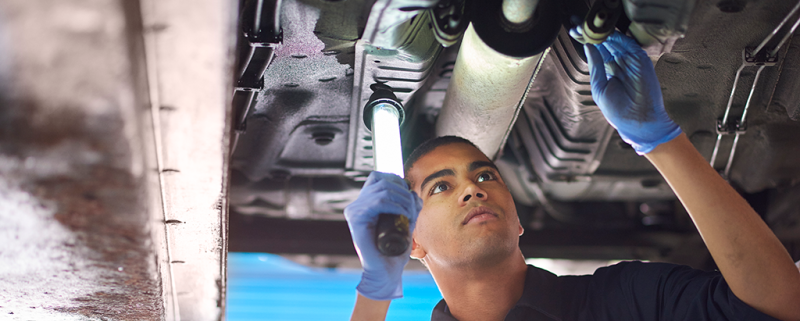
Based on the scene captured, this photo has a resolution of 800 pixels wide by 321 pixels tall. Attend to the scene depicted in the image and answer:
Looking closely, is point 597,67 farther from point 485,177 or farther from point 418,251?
point 418,251

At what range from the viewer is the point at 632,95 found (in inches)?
51.3

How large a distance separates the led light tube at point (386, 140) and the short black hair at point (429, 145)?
33 centimetres

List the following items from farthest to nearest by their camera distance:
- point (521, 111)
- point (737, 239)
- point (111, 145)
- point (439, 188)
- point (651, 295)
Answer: point (521, 111) → point (439, 188) → point (651, 295) → point (737, 239) → point (111, 145)

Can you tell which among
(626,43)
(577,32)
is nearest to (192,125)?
(577,32)

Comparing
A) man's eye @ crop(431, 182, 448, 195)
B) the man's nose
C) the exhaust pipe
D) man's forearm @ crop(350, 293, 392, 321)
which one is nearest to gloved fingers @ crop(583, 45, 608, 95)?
the exhaust pipe

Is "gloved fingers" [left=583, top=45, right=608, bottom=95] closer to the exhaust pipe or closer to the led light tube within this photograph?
the exhaust pipe

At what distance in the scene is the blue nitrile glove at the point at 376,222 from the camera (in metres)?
1.23

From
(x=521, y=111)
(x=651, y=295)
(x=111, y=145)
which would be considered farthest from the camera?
(x=521, y=111)

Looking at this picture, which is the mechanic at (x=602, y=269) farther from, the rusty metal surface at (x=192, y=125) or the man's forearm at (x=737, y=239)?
the rusty metal surface at (x=192, y=125)

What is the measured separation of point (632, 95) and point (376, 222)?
0.65 meters

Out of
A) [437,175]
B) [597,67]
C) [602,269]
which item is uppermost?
[597,67]

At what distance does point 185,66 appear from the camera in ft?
3.33

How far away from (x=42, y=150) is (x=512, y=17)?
93cm

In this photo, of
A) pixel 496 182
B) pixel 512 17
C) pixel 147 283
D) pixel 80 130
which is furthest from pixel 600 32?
pixel 147 283
